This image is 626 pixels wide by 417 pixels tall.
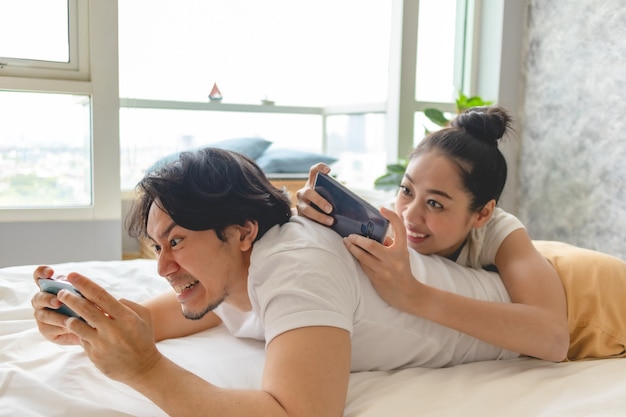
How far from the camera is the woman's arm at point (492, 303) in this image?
1.04 metres

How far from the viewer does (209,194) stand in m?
1.01

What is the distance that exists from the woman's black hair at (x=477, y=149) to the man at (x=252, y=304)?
21 centimetres

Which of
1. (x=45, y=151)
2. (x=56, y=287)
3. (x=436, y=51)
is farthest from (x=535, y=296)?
(x=436, y=51)

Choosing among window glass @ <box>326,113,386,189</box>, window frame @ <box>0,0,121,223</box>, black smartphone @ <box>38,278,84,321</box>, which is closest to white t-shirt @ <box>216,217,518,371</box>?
black smartphone @ <box>38,278,84,321</box>

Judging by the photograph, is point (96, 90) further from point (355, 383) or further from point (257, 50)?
point (355, 383)

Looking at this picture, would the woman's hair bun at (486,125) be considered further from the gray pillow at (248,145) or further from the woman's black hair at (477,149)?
the gray pillow at (248,145)

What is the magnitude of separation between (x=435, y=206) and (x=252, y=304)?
550 millimetres

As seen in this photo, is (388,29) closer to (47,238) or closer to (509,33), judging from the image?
(509,33)

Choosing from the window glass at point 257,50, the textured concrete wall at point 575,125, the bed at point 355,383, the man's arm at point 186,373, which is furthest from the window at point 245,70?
the man's arm at point 186,373

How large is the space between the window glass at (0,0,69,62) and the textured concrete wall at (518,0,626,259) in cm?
262

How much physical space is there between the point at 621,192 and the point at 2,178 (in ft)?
9.96

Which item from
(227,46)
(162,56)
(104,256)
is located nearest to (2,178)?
(104,256)

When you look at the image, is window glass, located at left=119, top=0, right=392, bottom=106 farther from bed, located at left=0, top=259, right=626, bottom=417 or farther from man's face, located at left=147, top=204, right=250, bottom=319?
man's face, located at left=147, top=204, right=250, bottom=319

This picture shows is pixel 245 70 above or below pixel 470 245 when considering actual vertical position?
above
